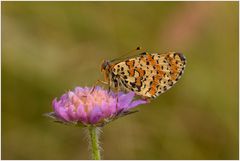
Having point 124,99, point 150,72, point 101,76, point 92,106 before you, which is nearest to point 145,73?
point 150,72

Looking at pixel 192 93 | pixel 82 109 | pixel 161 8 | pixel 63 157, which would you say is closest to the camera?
pixel 82 109

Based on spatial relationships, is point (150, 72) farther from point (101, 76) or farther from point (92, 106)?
point (101, 76)

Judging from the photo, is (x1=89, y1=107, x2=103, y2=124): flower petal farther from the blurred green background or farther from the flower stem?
the blurred green background

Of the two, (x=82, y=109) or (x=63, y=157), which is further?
(x=63, y=157)

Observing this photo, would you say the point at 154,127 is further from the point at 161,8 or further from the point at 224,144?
the point at 161,8

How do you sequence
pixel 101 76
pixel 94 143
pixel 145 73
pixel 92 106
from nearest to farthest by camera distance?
pixel 94 143
pixel 92 106
pixel 145 73
pixel 101 76

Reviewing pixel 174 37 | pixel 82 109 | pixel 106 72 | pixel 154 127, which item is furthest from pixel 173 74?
pixel 174 37

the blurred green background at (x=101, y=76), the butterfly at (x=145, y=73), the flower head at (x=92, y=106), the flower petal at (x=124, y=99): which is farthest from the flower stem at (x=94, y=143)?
the blurred green background at (x=101, y=76)
